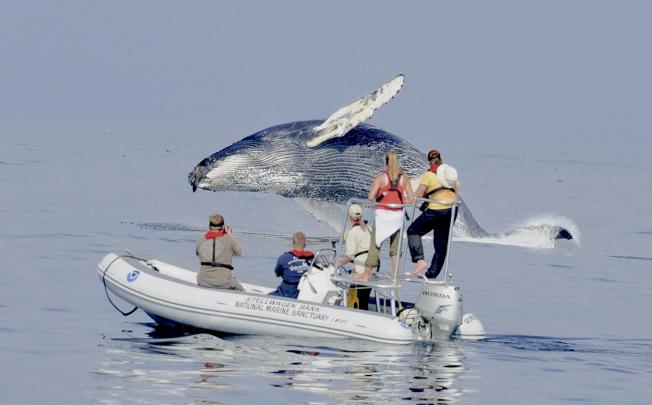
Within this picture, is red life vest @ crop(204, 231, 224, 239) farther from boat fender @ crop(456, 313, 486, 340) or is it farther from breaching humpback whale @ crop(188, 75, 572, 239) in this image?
breaching humpback whale @ crop(188, 75, 572, 239)

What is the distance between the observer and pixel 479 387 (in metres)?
13.6

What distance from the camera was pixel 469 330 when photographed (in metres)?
16.0

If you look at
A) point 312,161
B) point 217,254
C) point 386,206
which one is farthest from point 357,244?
point 312,161

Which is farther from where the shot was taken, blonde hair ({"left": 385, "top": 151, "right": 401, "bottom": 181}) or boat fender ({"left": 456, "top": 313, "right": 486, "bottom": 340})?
boat fender ({"left": 456, "top": 313, "right": 486, "bottom": 340})

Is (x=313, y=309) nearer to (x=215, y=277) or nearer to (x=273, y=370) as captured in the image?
(x=215, y=277)

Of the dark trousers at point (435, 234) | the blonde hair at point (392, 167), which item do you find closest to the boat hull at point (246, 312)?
the dark trousers at point (435, 234)

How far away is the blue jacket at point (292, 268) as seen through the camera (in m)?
16.0

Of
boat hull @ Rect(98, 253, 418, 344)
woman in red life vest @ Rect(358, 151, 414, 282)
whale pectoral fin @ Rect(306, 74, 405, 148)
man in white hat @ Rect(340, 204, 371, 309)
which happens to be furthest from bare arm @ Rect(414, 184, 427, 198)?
whale pectoral fin @ Rect(306, 74, 405, 148)

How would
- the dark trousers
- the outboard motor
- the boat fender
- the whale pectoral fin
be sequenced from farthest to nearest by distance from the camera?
the whale pectoral fin
the boat fender
the dark trousers
the outboard motor

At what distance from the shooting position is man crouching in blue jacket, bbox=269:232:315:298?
1602 cm

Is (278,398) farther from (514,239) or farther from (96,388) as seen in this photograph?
(514,239)

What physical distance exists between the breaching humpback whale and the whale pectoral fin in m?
0.02

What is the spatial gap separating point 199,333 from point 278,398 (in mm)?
3667

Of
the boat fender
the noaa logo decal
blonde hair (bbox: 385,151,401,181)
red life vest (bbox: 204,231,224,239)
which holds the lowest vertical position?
the boat fender
